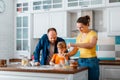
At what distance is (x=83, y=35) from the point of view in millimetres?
2520

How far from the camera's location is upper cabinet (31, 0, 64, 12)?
463 cm

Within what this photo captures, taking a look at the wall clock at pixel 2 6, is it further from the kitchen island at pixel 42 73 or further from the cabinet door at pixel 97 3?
the kitchen island at pixel 42 73

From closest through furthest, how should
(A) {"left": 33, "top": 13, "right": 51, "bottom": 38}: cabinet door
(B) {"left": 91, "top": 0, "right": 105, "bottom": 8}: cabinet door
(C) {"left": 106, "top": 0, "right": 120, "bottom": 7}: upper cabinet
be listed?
1. (C) {"left": 106, "top": 0, "right": 120, "bottom": 7}: upper cabinet
2. (B) {"left": 91, "top": 0, "right": 105, "bottom": 8}: cabinet door
3. (A) {"left": 33, "top": 13, "right": 51, "bottom": 38}: cabinet door

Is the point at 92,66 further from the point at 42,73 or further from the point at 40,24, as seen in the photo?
the point at 40,24

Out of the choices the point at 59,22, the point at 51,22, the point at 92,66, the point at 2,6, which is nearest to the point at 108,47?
the point at 59,22

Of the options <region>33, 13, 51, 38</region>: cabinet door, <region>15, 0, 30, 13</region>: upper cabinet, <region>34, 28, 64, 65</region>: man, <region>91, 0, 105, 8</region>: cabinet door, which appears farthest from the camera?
<region>15, 0, 30, 13</region>: upper cabinet

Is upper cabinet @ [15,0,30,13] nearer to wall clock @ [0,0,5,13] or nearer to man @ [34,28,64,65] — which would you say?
wall clock @ [0,0,5,13]

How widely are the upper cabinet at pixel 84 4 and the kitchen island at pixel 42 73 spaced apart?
2.10 meters

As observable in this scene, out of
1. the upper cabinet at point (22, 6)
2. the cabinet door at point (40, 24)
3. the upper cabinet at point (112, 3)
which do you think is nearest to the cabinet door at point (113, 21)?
the upper cabinet at point (112, 3)

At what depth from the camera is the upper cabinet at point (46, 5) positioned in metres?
4.63

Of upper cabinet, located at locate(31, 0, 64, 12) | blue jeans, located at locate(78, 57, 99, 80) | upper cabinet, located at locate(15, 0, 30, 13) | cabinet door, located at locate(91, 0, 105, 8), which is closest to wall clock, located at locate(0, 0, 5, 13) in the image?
upper cabinet, located at locate(15, 0, 30, 13)

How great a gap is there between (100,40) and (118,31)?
0.50m

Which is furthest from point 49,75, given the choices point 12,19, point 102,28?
point 12,19

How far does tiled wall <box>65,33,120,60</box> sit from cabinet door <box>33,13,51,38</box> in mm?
1187
